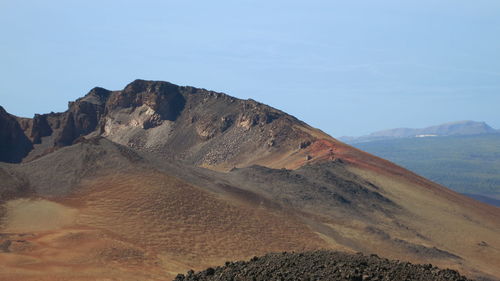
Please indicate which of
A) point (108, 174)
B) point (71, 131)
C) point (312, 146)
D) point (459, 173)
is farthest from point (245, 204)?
point (459, 173)

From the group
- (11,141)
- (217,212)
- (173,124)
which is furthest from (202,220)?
(11,141)

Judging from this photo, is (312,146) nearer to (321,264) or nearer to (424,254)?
(424,254)

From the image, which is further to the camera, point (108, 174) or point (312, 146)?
point (312, 146)

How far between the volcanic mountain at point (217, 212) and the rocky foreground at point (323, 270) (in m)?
8.04

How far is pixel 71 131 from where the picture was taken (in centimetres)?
10188

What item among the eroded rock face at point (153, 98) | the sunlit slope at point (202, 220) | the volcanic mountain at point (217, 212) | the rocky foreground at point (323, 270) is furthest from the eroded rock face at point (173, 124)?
the rocky foreground at point (323, 270)

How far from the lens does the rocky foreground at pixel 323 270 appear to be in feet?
64.8

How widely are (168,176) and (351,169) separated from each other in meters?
26.6

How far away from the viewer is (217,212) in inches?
1597

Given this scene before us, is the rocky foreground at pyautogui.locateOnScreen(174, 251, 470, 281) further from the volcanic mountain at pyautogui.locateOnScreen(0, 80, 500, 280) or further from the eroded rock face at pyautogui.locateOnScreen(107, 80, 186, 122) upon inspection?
the eroded rock face at pyautogui.locateOnScreen(107, 80, 186, 122)

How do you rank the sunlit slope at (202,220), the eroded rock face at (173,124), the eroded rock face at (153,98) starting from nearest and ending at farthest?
the sunlit slope at (202,220)
the eroded rock face at (173,124)
the eroded rock face at (153,98)

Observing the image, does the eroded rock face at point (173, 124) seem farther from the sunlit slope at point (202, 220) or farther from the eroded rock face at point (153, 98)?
the sunlit slope at point (202, 220)

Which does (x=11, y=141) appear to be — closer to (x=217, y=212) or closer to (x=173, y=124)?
Result: (x=173, y=124)

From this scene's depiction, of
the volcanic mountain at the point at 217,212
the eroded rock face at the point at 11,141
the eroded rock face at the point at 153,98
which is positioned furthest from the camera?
the eroded rock face at the point at 153,98
